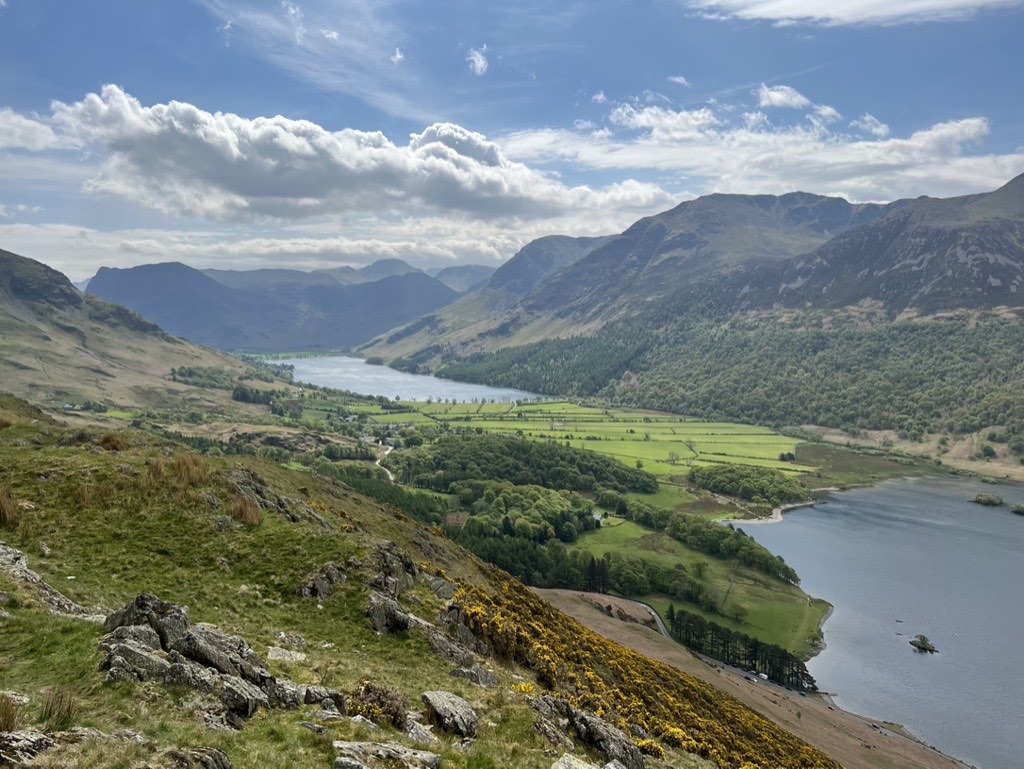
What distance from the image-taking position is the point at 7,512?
29047 mm

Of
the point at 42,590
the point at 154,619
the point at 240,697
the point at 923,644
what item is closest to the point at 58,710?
the point at 240,697

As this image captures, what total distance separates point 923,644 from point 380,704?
108 m

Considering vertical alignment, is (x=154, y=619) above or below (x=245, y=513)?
above

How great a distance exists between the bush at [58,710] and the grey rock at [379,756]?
6.45 metres

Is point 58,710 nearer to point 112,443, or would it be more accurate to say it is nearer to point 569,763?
point 569,763

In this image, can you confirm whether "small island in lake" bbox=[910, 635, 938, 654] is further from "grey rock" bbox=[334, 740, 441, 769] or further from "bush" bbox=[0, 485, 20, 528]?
"bush" bbox=[0, 485, 20, 528]

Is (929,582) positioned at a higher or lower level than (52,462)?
lower

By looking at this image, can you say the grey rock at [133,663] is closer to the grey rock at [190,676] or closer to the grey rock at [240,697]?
the grey rock at [190,676]

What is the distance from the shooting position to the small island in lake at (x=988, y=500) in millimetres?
184125

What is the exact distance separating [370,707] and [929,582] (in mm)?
140748

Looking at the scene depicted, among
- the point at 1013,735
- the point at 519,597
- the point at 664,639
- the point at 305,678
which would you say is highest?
the point at 305,678

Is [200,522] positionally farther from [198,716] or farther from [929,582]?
[929,582]

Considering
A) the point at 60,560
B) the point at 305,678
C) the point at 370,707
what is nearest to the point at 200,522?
the point at 60,560

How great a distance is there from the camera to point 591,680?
35750mm
